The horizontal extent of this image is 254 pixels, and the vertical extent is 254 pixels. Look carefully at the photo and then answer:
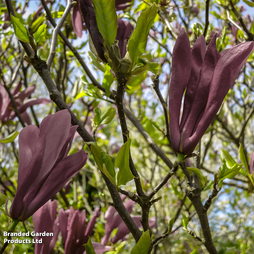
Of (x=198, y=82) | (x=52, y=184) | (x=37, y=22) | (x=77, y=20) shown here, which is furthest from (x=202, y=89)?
(x=37, y=22)

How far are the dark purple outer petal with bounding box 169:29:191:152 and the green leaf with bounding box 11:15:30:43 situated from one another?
356 mm

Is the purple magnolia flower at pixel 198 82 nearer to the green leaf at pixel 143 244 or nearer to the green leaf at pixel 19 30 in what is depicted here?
the green leaf at pixel 143 244

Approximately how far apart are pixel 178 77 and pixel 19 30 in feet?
1.26

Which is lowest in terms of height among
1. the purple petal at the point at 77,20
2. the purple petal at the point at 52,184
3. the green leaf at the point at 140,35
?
the purple petal at the point at 52,184

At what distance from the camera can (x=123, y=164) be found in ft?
1.87

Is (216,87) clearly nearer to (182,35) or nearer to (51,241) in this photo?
(182,35)

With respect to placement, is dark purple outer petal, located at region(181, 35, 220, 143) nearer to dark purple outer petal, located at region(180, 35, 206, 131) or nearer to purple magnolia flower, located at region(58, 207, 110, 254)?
dark purple outer petal, located at region(180, 35, 206, 131)

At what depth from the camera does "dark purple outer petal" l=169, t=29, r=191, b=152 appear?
0.55 meters

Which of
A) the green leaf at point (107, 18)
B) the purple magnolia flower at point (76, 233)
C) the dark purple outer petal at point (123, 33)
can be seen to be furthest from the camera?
the purple magnolia flower at point (76, 233)

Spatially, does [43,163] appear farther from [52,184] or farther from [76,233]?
[76,233]

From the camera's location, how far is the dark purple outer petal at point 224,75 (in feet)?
1.74

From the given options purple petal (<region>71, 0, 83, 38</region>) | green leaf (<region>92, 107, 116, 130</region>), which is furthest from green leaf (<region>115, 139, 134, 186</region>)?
purple petal (<region>71, 0, 83, 38</region>)

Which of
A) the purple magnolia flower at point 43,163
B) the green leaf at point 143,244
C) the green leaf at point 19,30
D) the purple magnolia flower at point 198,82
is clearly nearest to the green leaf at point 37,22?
the green leaf at point 19,30

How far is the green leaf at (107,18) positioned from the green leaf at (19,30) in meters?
0.23
